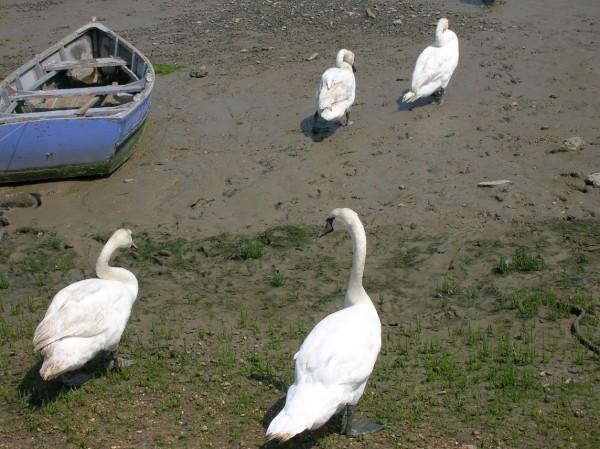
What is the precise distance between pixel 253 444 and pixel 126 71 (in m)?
9.34

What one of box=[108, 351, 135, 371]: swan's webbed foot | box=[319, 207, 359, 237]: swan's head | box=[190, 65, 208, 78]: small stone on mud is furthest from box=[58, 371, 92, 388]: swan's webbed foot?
box=[190, 65, 208, 78]: small stone on mud

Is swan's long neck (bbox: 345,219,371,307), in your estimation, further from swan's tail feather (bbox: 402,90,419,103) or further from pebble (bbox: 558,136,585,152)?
swan's tail feather (bbox: 402,90,419,103)

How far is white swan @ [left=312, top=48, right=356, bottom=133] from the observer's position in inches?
464

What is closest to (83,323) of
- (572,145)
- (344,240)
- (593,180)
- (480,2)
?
(344,240)

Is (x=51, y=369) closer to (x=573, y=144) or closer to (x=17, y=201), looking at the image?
(x=17, y=201)

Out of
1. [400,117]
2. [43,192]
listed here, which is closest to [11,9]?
[43,192]

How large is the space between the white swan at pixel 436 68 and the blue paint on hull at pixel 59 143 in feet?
14.3

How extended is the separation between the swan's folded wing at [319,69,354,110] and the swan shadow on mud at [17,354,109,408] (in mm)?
5747

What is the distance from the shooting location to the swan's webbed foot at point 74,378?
7059 millimetres

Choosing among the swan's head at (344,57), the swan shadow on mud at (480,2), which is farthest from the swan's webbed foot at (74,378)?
the swan shadow on mud at (480,2)

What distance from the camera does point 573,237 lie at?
29.2ft

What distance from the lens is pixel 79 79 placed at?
14.4 metres

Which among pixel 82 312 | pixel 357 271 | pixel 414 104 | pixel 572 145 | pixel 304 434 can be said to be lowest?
pixel 414 104

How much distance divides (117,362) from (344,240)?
320cm
